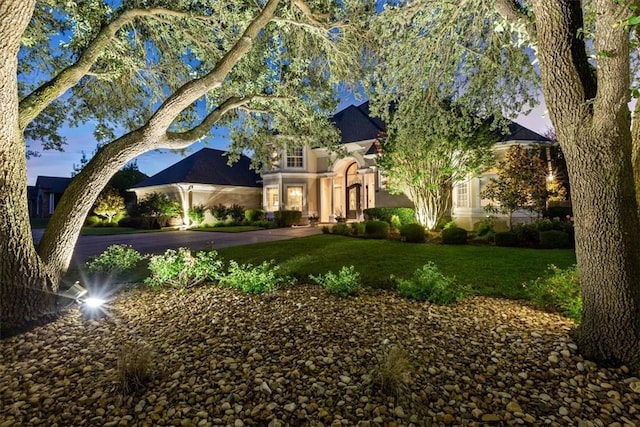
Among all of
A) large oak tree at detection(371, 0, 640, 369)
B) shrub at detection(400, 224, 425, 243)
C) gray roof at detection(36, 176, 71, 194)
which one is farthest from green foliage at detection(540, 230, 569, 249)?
gray roof at detection(36, 176, 71, 194)

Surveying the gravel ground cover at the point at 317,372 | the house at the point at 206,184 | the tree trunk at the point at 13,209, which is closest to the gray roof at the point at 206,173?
→ the house at the point at 206,184

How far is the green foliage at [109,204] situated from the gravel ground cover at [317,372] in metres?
22.9

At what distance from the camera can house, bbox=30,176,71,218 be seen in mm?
40500

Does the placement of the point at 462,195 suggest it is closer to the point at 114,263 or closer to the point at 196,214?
the point at 114,263

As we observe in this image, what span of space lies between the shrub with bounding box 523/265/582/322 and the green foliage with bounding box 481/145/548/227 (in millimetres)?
8773

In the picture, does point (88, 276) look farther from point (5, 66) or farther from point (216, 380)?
point (216, 380)

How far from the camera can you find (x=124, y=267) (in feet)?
22.7

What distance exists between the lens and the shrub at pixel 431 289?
450 cm

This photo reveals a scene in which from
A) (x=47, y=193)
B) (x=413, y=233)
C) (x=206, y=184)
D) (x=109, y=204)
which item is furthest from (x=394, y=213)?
(x=47, y=193)

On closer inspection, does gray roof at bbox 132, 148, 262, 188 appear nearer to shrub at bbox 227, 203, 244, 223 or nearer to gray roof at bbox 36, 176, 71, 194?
shrub at bbox 227, 203, 244, 223

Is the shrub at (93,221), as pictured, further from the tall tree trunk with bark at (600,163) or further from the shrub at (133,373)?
the tall tree trunk with bark at (600,163)

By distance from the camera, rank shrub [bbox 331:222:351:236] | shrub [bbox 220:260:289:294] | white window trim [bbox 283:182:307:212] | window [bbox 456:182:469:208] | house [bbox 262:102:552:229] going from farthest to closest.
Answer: white window trim [bbox 283:182:307:212] < house [bbox 262:102:552:229] < window [bbox 456:182:469:208] < shrub [bbox 331:222:351:236] < shrub [bbox 220:260:289:294]

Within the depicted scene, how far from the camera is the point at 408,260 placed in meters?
7.90

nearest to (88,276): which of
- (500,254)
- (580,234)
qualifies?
(580,234)
